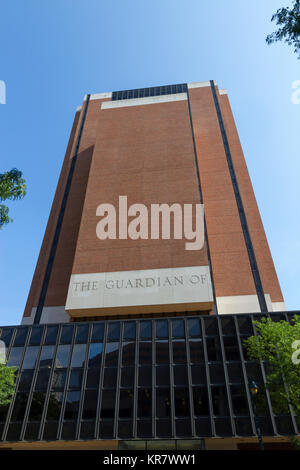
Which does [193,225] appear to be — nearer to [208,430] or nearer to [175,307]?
[175,307]

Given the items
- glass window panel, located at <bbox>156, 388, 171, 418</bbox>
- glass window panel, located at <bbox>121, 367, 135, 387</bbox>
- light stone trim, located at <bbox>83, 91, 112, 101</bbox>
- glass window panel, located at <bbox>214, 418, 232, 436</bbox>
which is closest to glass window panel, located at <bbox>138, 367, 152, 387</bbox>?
glass window panel, located at <bbox>121, 367, 135, 387</bbox>

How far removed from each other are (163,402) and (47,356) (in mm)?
11164

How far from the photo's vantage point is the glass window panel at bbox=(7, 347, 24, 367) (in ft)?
88.3

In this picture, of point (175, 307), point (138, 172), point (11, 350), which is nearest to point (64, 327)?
point (11, 350)

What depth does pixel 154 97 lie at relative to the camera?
176ft

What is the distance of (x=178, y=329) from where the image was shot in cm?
2753

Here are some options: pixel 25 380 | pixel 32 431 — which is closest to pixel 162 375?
pixel 32 431

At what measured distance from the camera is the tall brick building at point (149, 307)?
75.8 ft

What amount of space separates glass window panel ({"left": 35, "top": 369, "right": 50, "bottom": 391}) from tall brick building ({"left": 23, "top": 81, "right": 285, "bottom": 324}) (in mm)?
6928

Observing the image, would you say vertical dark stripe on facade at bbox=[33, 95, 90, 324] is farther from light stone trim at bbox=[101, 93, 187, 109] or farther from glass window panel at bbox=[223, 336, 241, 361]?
glass window panel at bbox=[223, 336, 241, 361]

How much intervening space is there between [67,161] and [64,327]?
3512 centimetres

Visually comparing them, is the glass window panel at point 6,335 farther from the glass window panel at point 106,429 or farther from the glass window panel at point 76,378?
the glass window panel at point 106,429

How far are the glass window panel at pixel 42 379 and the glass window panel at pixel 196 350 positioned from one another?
41.3 feet

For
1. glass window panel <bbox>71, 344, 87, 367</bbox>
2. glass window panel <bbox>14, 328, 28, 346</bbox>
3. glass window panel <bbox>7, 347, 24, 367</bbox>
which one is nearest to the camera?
glass window panel <bbox>71, 344, 87, 367</bbox>
